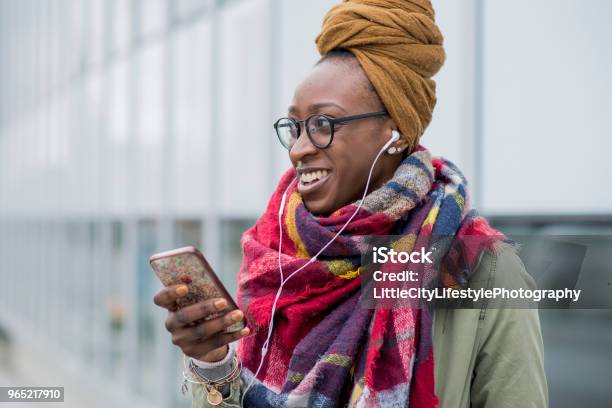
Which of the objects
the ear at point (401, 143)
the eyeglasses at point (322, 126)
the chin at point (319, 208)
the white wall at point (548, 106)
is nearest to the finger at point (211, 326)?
the chin at point (319, 208)

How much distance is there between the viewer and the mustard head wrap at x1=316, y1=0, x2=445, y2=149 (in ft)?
5.69

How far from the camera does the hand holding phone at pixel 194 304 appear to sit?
1.55 meters

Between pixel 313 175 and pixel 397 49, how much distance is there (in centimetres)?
38

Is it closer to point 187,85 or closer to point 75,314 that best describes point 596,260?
point 187,85

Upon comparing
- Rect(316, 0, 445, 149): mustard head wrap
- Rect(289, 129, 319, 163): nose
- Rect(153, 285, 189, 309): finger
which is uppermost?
Rect(316, 0, 445, 149): mustard head wrap

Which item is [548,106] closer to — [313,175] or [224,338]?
[313,175]

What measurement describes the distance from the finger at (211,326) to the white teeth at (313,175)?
1.30 ft

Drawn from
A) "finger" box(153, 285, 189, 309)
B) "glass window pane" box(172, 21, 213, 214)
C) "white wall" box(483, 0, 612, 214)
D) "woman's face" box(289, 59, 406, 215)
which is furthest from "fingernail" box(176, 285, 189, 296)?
"glass window pane" box(172, 21, 213, 214)

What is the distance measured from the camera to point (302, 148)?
68.2 inches

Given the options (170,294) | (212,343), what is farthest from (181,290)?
(212,343)

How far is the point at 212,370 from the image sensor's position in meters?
1.65

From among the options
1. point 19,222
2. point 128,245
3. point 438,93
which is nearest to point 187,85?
point 128,245

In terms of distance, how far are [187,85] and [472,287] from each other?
4.42 meters

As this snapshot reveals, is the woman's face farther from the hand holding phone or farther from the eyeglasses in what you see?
the hand holding phone
